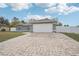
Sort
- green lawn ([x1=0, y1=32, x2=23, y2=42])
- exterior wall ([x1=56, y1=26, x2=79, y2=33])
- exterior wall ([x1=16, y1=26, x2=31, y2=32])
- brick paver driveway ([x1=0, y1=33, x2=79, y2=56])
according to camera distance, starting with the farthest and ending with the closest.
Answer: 1. exterior wall ([x1=16, y1=26, x2=31, y2=32])
2. green lawn ([x1=0, y1=32, x2=23, y2=42])
3. exterior wall ([x1=56, y1=26, x2=79, y2=33])
4. brick paver driveway ([x1=0, y1=33, x2=79, y2=56])

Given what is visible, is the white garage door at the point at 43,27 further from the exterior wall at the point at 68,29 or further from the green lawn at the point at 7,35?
the green lawn at the point at 7,35

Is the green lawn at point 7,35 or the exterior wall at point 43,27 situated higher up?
the exterior wall at point 43,27

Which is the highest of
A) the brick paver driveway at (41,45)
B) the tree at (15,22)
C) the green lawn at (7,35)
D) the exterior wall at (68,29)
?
the tree at (15,22)

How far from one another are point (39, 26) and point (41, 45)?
610 mm

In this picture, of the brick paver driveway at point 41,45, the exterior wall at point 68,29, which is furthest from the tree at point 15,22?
the exterior wall at point 68,29

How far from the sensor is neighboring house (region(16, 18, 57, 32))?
7637mm

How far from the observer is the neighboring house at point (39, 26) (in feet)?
25.1

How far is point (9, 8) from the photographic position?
24.3ft

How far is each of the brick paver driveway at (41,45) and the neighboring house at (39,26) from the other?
16cm

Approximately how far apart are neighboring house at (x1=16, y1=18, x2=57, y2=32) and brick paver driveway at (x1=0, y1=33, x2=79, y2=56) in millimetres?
160

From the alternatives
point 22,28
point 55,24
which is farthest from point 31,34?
point 55,24

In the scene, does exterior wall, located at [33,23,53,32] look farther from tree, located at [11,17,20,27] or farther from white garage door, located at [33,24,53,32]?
tree, located at [11,17,20,27]

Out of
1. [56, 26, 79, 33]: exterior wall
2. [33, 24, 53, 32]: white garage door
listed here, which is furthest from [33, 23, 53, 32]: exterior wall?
[56, 26, 79, 33]: exterior wall

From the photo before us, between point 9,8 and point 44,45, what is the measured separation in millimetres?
1526
